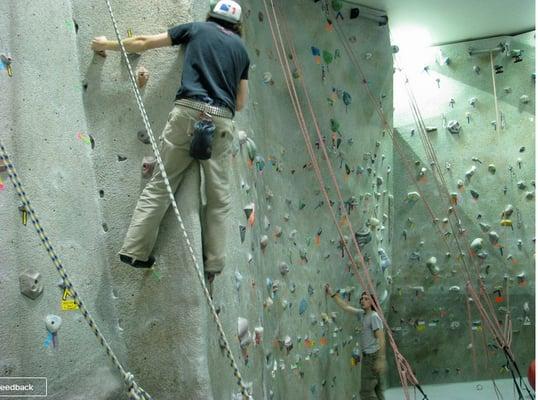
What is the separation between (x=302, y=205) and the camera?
5008mm

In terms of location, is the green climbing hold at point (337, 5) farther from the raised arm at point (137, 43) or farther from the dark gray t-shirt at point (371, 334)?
the raised arm at point (137, 43)

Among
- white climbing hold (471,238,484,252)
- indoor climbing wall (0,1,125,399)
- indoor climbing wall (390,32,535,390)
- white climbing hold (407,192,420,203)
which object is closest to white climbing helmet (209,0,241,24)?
indoor climbing wall (0,1,125,399)

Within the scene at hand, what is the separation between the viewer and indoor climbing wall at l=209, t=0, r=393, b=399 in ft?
12.3

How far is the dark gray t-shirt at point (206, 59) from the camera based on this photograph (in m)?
2.93

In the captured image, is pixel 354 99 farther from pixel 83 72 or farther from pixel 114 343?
pixel 114 343

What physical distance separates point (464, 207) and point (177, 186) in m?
5.05

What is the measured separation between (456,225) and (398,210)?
68 centimetres

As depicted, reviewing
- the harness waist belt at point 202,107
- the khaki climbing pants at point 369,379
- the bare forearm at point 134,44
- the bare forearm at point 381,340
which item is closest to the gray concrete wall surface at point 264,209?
the bare forearm at point 134,44

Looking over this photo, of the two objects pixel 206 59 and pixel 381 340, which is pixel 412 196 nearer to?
pixel 381 340

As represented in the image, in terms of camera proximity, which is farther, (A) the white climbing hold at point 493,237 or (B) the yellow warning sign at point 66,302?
(A) the white climbing hold at point 493,237

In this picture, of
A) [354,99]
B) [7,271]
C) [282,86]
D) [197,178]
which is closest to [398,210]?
[354,99]

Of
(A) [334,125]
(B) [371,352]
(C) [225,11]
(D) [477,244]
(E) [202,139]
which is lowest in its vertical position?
(D) [477,244]

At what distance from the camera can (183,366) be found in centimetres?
296

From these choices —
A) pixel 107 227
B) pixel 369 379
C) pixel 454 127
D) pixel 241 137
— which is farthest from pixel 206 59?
pixel 454 127
